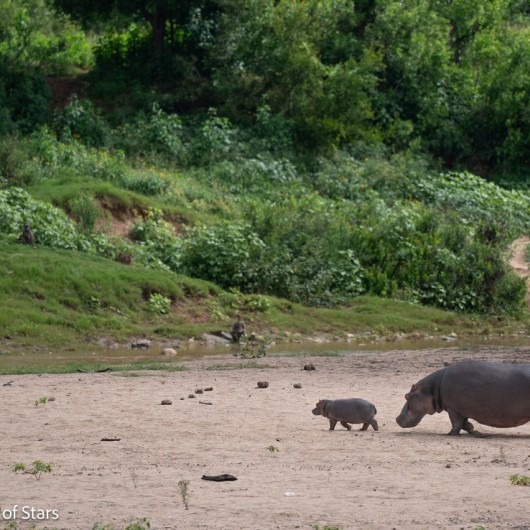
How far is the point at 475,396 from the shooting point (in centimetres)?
1025

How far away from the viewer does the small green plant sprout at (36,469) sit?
8295mm

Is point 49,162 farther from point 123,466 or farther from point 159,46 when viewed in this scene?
point 123,466

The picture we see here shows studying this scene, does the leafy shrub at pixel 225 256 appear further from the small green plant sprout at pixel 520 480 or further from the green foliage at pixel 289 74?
the small green plant sprout at pixel 520 480

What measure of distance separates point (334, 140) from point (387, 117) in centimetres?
301

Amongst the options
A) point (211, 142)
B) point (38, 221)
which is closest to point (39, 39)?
point (211, 142)

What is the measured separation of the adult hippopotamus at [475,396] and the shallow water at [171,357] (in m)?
6.50

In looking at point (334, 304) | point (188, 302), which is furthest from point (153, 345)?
point (334, 304)

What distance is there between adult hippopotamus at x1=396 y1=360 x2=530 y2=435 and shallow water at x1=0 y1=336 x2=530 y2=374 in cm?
650

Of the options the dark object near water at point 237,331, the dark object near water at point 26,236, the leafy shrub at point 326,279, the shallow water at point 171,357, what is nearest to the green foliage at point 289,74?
the leafy shrub at point 326,279

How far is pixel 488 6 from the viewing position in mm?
42781

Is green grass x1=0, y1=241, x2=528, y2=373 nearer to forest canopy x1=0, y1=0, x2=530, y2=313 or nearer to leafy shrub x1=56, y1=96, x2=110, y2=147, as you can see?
forest canopy x1=0, y1=0, x2=530, y2=313

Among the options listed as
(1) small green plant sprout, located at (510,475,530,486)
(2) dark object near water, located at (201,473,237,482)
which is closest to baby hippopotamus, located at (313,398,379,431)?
(2) dark object near water, located at (201,473,237,482)

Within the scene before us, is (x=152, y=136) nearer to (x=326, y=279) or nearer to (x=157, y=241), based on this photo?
(x=157, y=241)

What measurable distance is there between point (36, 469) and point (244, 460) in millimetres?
1589
